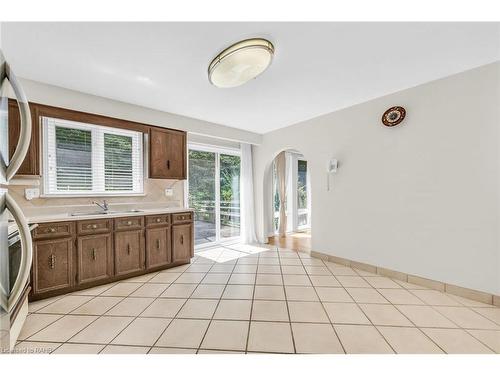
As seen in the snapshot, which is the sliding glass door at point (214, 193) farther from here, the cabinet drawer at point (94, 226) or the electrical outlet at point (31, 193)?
the electrical outlet at point (31, 193)

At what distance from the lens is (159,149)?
321 centimetres

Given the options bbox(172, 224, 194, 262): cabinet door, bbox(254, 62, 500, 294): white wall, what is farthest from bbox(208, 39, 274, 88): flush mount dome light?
bbox(172, 224, 194, 262): cabinet door

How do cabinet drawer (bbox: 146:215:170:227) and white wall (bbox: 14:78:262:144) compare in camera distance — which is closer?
white wall (bbox: 14:78:262:144)

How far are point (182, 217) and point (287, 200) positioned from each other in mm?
3281

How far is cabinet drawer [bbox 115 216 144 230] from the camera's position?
8.64 ft

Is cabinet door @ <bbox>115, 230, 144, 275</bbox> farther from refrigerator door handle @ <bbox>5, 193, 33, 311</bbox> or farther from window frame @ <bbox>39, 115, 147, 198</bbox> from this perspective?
refrigerator door handle @ <bbox>5, 193, 33, 311</bbox>

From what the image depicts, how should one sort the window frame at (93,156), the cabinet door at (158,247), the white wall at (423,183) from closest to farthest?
the white wall at (423,183), the window frame at (93,156), the cabinet door at (158,247)

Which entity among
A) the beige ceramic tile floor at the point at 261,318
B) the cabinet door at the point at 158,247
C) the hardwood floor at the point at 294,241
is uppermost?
the cabinet door at the point at 158,247

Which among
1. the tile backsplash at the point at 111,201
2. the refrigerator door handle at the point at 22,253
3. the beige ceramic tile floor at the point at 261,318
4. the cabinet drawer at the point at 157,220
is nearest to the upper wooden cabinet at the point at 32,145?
Result: the tile backsplash at the point at 111,201

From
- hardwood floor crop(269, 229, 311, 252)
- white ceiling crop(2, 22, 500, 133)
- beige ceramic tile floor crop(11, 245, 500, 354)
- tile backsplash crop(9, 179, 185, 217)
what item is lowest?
hardwood floor crop(269, 229, 311, 252)

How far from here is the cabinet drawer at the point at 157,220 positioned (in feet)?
9.49

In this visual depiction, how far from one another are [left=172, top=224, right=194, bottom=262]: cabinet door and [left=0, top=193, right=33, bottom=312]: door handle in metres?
2.08

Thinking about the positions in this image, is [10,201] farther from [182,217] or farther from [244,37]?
[182,217]
